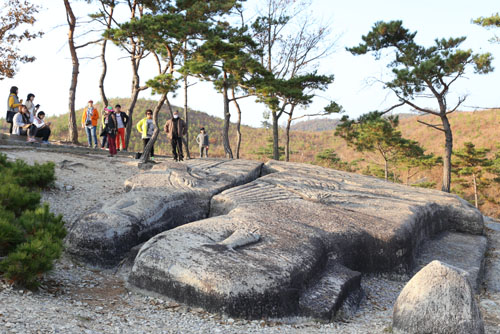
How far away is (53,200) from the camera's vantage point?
7469 millimetres

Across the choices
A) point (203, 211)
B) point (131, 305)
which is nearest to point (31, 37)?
point (203, 211)

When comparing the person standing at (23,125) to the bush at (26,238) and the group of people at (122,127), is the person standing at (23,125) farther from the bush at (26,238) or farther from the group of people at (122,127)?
the bush at (26,238)

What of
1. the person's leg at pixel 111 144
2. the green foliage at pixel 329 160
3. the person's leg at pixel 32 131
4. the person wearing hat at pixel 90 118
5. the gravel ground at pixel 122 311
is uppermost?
the person wearing hat at pixel 90 118

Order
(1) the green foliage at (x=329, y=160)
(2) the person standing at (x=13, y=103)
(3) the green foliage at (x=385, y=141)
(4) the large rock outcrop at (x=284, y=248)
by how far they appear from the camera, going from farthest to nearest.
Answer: (1) the green foliage at (x=329, y=160), (3) the green foliage at (x=385, y=141), (2) the person standing at (x=13, y=103), (4) the large rock outcrop at (x=284, y=248)

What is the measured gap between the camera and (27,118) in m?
12.2

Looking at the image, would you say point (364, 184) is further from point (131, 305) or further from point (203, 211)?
point (131, 305)

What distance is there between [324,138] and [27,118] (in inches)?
1366

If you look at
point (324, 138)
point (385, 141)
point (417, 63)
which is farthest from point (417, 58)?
point (324, 138)

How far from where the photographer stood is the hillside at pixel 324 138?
29891 millimetres

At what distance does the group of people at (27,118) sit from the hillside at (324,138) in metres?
14.7

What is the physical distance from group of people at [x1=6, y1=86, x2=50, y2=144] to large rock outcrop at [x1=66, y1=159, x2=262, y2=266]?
5.86 m

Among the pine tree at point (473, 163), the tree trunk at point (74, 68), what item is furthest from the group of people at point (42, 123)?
the pine tree at point (473, 163)

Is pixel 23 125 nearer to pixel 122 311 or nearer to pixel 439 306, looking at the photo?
pixel 122 311

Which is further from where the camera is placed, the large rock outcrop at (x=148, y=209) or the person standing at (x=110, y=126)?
the person standing at (x=110, y=126)
